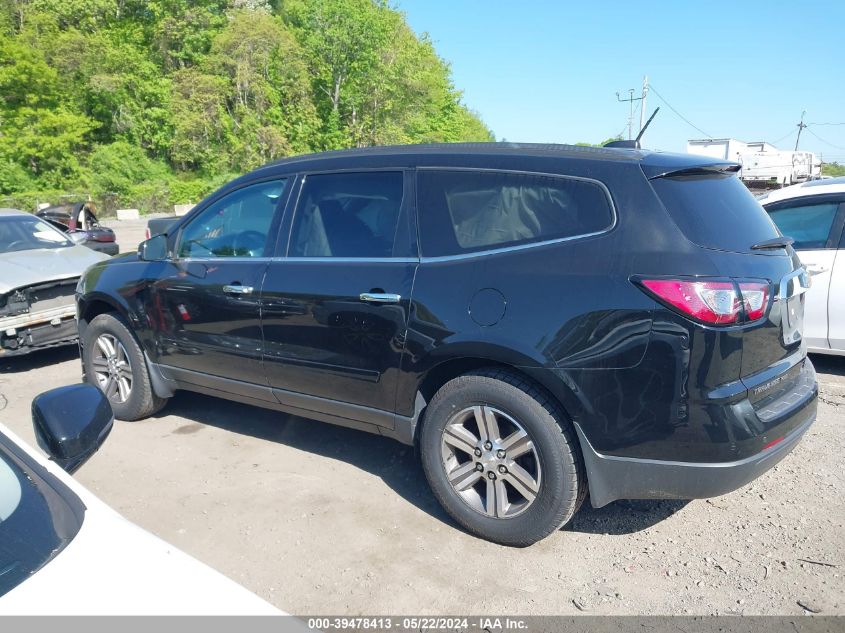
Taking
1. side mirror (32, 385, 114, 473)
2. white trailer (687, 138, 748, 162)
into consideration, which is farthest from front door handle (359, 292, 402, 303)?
white trailer (687, 138, 748, 162)

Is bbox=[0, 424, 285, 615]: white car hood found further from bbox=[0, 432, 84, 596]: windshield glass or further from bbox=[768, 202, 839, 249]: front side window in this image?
bbox=[768, 202, 839, 249]: front side window

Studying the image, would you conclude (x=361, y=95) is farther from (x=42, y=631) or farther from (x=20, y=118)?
(x=42, y=631)

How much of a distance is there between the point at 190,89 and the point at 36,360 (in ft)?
134

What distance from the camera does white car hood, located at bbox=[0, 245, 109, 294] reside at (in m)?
6.30

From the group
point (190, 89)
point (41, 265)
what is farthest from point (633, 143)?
point (190, 89)

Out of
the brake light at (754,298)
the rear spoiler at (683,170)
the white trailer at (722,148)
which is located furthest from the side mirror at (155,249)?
the white trailer at (722,148)

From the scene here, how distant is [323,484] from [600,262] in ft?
6.97

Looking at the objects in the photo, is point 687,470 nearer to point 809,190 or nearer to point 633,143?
point 633,143

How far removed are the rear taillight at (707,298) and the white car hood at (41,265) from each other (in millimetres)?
5990

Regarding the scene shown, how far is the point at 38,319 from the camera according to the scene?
20.6 feet

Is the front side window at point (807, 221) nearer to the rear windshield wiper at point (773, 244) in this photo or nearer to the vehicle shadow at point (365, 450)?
the rear windshield wiper at point (773, 244)

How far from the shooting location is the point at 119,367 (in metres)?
4.99

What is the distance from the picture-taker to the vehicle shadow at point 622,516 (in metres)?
3.39

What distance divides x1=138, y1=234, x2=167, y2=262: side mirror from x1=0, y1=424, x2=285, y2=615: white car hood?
10.6ft
